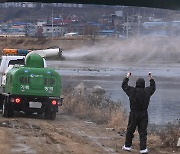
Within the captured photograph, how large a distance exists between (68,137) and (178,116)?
14.1 metres

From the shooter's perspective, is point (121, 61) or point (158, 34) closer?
point (158, 34)

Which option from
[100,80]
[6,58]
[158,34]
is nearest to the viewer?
[6,58]

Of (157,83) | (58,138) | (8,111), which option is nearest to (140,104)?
(58,138)

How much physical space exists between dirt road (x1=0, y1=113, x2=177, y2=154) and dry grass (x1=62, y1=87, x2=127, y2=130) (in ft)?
2.99

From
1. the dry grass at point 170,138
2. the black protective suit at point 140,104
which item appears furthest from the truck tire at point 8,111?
the black protective suit at point 140,104

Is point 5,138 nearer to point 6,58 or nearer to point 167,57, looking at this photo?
point 6,58

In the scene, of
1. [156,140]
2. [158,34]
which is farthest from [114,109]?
[158,34]

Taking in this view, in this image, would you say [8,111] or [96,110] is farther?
[96,110]

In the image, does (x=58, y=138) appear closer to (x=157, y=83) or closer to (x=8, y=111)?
(x=8, y=111)

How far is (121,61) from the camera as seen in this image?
275 feet

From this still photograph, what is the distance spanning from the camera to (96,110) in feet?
86.4

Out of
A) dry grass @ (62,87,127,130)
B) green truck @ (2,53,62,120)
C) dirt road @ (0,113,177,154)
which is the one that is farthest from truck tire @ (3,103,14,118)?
dry grass @ (62,87,127,130)

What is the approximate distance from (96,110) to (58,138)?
1001 cm

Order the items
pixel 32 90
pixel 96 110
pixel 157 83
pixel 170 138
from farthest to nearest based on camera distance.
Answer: pixel 157 83 → pixel 96 110 → pixel 32 90 → pixel 170 138
